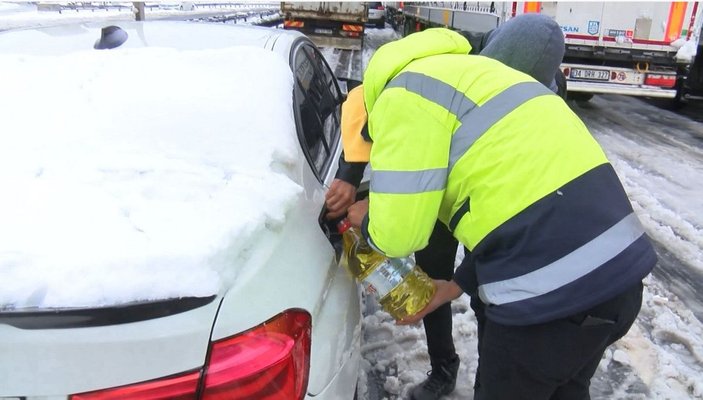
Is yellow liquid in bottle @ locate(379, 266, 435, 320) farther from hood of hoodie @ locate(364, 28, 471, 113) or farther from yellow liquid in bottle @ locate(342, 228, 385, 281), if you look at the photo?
hood of hoodie @ locate(364, 28, 471, 113)

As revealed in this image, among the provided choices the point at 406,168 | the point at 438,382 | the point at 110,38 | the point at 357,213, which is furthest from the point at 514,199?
the point at 110,38

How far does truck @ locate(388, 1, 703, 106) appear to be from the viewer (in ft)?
26.6

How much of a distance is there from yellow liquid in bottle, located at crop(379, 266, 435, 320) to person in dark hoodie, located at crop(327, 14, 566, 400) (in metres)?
0.17

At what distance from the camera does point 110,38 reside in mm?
2309

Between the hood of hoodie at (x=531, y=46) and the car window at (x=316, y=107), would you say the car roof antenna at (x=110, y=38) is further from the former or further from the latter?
the hood of hoodie at (x=531, y=46)

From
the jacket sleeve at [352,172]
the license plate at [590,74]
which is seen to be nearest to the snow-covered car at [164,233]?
the jacket sleeve at [352,172]

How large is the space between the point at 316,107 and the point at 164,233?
1.44 m

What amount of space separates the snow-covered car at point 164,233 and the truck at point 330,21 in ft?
49.7

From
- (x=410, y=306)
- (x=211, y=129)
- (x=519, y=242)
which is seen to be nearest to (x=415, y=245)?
(x=519, y=242)

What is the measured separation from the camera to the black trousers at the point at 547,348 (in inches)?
58.9

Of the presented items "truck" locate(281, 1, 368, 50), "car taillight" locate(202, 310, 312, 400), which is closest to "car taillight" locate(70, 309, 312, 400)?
"car taillight" locate(202, 310, 312, 400)

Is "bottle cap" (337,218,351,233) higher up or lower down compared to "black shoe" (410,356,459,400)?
higher up

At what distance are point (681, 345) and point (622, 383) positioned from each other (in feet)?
1.91

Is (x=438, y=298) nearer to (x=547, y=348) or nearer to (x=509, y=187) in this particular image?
(x=547, y=348)
